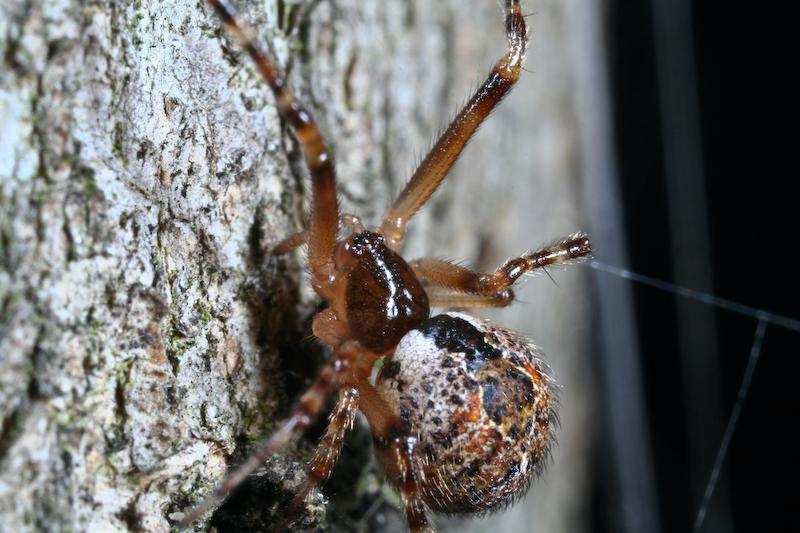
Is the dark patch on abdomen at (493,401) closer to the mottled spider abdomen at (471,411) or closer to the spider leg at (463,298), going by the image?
the mottled spider abdomen at (471,411)

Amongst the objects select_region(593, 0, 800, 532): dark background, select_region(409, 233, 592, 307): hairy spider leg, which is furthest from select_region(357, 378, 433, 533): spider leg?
select_region(593, 0, 800, 532): dark background

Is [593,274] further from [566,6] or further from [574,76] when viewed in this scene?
[566,6]

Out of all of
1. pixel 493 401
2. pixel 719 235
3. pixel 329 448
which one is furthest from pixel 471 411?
pixel 719 235

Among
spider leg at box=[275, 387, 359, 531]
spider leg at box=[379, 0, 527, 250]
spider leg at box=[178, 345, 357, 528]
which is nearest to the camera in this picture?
spider leg at box=[178, 345, 357, 528]

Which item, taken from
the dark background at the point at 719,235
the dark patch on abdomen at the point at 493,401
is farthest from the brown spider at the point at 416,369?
the dark background at the point at 719,235

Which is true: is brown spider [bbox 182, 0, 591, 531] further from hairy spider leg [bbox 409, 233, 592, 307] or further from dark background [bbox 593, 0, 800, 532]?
dark background [bbox 593, 0, 800, 532]
